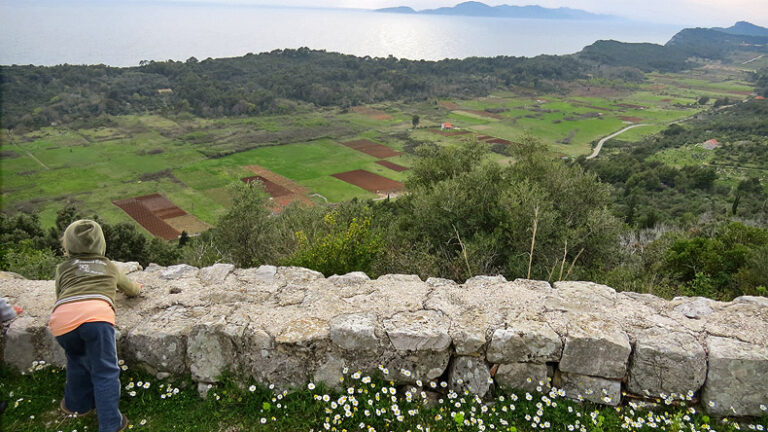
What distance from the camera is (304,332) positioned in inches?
253

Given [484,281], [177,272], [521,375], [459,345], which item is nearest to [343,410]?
[459,345]

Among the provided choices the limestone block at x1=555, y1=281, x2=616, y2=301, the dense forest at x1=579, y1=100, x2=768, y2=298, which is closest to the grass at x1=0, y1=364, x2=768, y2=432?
the limestone block at x1=555, y1=281, x2=616, y2=301

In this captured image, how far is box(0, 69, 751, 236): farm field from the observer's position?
206 feet

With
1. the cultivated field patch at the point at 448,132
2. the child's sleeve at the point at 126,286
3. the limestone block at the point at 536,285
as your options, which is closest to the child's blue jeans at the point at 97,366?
the child's sleeve at the point at 126,286

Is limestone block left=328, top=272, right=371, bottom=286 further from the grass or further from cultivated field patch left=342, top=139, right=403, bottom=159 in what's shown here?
cultivated field patch left=342, top=139, right=403, bottom=159

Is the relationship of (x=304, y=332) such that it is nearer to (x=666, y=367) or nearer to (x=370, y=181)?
(x=666, y=367)

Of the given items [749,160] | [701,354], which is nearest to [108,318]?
[701,354]

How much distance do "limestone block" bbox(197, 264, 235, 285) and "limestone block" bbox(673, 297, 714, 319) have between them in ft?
26.5

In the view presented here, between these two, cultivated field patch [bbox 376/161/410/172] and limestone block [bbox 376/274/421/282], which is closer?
limestone block [bbox 376/274/421/282]

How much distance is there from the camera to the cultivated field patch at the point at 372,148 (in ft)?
283

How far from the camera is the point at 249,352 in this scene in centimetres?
641

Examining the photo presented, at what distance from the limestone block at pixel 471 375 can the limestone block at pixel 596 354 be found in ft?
3.62

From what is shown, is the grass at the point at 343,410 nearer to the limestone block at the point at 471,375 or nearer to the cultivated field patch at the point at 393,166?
the limestone block at the point at 471,375

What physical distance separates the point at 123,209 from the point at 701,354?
63914 mm
